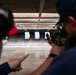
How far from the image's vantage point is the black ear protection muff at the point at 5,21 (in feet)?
4.63

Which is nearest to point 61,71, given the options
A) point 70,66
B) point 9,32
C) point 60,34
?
point 70,66

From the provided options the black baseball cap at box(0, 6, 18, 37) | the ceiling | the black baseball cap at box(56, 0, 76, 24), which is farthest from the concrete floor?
the black baseball cap at box(56, 0, 76, 24)

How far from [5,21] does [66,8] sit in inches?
14.6

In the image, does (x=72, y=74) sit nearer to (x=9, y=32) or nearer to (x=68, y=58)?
(x=68, y=58)

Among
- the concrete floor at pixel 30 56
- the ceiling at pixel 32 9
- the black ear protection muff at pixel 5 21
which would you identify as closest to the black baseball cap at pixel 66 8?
the black ear protection muff at pixel 5 21

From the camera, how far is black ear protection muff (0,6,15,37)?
1.41 meters

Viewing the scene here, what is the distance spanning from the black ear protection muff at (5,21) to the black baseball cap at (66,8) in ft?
1.03

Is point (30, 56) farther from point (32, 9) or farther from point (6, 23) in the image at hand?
point (6, 23)

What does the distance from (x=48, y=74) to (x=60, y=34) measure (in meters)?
0.67

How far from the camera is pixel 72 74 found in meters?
1.12

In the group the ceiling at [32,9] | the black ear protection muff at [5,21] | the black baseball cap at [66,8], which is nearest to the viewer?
the black baseball cap at [66,8]

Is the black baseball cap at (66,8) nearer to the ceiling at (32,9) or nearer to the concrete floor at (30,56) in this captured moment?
the ceiling at (32,9)

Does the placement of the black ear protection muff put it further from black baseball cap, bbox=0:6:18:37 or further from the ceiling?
the ceiling

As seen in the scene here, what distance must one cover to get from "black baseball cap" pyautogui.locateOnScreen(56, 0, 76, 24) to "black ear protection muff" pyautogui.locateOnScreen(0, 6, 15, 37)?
0.32 m
